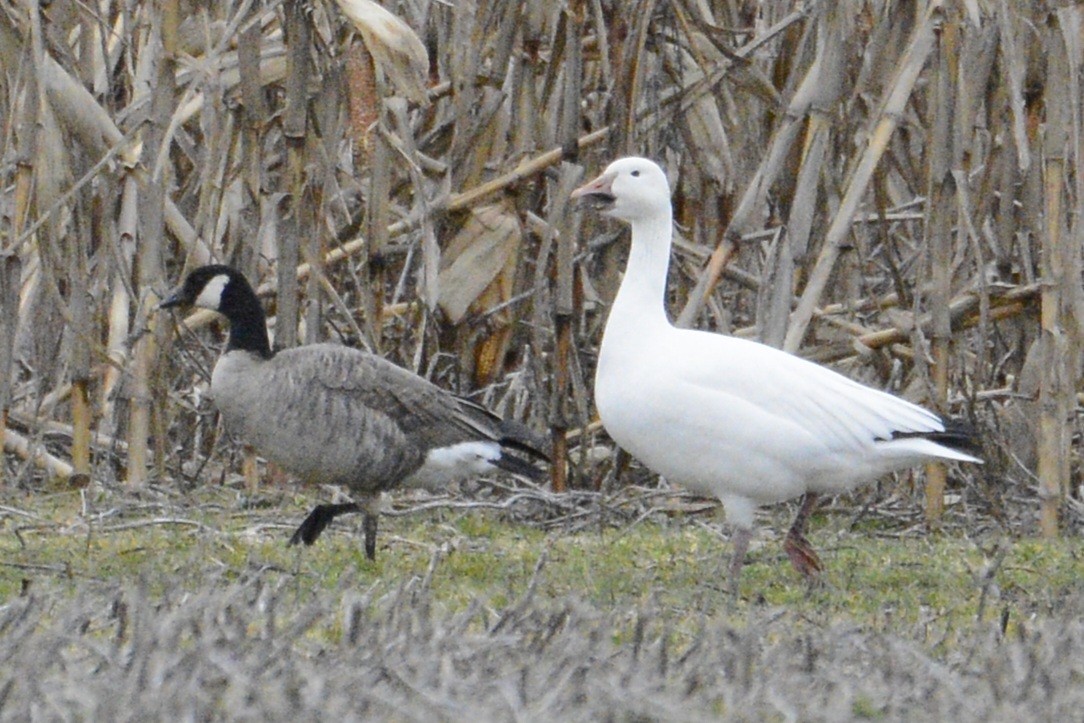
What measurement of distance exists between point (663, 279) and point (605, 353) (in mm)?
470

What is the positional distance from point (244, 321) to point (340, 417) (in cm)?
62

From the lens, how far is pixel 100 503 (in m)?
7.66

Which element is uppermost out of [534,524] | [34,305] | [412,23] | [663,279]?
[412,23]

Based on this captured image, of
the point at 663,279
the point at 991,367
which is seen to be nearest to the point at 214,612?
the point at 663,279

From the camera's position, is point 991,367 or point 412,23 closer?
point 412,23

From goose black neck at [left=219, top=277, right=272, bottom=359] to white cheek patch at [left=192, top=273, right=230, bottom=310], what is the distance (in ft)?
0.12

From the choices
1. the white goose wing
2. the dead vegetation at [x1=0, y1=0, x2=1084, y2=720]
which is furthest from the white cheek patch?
the white goose wing

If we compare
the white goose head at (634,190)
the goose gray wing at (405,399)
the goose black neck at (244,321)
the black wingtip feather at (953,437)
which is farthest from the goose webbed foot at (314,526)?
the black wingtip feather at (953,437)

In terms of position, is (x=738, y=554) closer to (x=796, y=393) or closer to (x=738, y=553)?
(x=738, y=553)

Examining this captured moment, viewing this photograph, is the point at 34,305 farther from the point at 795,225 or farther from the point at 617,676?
the point at 617,676

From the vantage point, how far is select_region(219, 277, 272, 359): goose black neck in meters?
7.14

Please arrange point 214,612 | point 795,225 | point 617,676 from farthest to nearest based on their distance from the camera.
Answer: point 795,225 → point 214,612 → point 617,676

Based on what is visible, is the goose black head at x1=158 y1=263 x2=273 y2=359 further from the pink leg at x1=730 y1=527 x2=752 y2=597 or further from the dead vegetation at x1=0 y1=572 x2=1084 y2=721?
the dead vegetation at x1=0 y1=572 x2=1084 y2=721

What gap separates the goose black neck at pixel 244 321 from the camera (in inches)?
281
